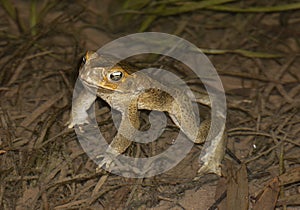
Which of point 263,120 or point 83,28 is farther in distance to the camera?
point 83,28

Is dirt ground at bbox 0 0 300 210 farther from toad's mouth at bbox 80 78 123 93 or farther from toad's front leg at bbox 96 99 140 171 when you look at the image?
toad's mouth at bbox 80 78 123 93

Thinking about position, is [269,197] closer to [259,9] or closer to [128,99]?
[128,99]

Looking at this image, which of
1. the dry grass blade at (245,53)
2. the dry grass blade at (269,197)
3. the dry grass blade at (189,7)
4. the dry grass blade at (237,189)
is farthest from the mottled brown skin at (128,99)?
the dry grass blade at (189,7)

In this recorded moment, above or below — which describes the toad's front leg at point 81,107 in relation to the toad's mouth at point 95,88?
below

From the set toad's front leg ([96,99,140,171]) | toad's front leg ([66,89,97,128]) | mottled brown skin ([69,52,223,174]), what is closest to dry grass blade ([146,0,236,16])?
mottled brown skin ([69,52,223,174])

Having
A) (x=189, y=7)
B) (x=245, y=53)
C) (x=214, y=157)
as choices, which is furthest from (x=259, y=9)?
(x=214, y=157)

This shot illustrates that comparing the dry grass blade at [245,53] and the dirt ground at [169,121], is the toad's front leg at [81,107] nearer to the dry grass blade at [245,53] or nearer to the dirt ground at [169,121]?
the dirt ground at [169,121]

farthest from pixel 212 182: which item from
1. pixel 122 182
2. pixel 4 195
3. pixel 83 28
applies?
pixel 83 28

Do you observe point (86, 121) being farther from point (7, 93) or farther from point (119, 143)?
point (7, 93)
